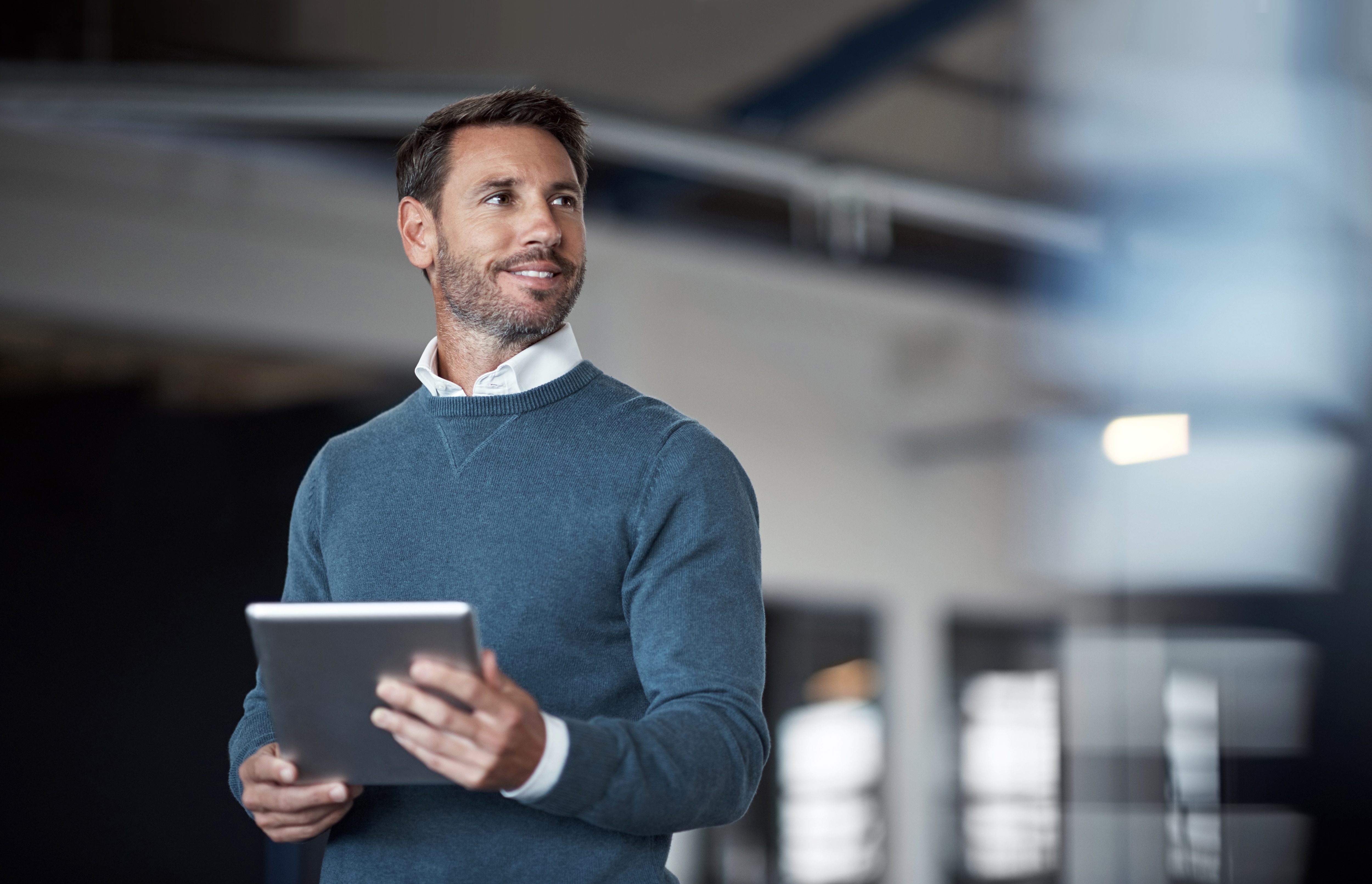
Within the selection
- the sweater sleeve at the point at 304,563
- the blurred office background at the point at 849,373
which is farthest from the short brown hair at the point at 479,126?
the blurred office background at the point at 849,373

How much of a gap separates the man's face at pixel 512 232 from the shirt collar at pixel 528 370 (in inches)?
0.8

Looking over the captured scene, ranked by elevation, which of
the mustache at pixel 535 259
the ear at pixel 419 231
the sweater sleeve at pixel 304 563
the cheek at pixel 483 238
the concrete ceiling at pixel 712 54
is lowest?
the sweater sleeve at pixel 304 563

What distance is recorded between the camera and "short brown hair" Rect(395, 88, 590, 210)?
1.53m

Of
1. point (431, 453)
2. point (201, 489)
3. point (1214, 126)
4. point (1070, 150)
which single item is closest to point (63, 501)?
point (201, 489)

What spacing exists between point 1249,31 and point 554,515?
5022 mm

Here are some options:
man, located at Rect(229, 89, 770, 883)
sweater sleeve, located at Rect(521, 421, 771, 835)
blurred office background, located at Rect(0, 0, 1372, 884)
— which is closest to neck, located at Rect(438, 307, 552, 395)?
man, located at Rect(229, 89, 770, 883)

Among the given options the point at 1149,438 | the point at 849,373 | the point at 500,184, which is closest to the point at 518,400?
the point at 500,184

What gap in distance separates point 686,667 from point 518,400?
1.23 feet

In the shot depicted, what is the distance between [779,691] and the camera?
23.6ft

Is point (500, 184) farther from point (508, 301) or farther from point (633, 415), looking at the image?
point (633, 415)

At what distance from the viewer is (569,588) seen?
4.56 ft

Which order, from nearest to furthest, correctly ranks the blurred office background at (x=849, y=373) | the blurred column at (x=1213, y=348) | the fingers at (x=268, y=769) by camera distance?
the fingers at (x=268, y=769) < the blurred office background at (x=849, y=373) < the blurred column at (x=1213, y=348)

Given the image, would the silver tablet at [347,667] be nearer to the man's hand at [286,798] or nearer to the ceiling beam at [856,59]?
the man's hand at [286,798]

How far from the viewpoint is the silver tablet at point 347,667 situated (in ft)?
3.67
